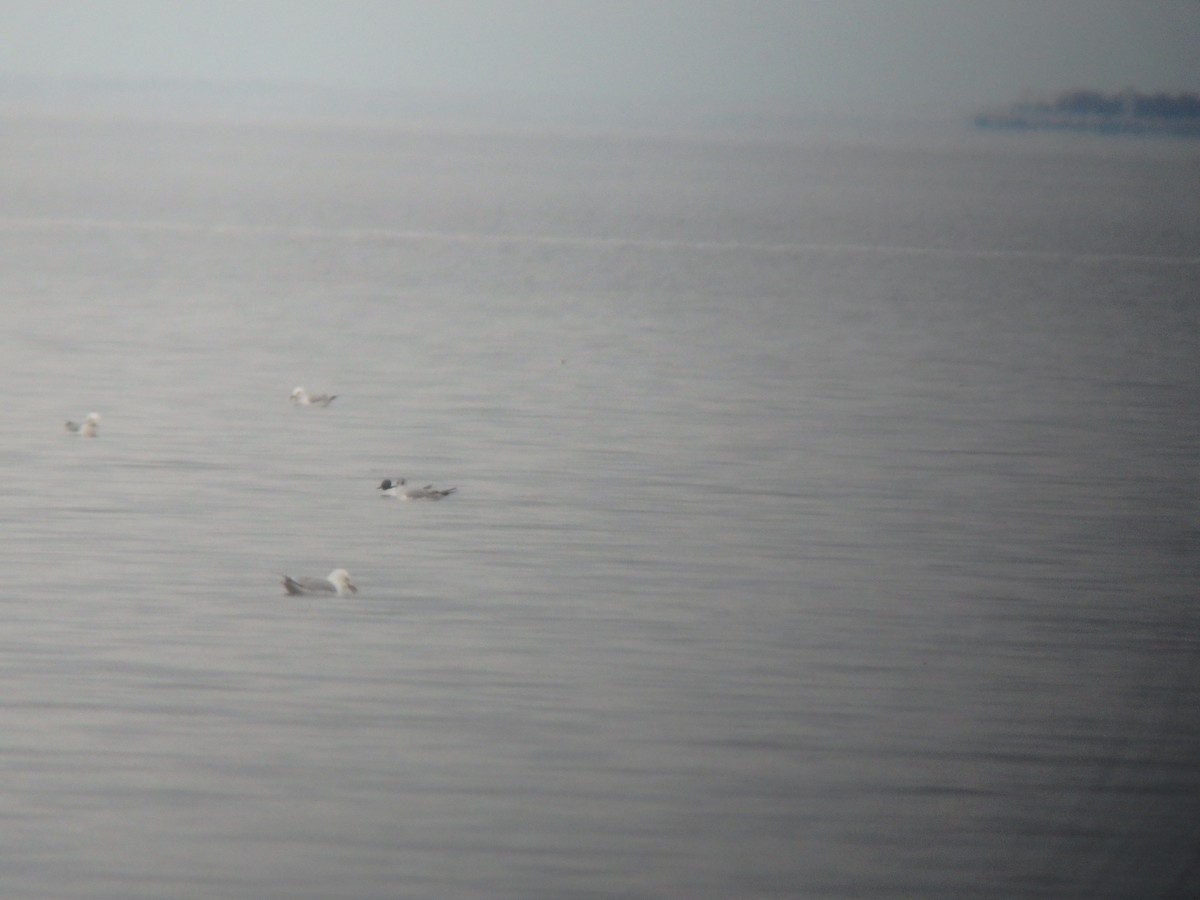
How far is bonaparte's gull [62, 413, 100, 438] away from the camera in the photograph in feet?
49.8

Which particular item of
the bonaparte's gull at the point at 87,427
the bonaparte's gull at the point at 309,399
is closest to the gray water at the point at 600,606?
the bonaparte's gull at the point at 87,427

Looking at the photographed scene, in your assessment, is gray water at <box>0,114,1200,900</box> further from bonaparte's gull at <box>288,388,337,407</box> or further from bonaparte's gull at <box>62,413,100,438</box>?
bonaparte's gull at <box>288,388,337,407</box>

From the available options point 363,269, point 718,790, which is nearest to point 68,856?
point 718,790

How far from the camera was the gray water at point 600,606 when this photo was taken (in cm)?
697

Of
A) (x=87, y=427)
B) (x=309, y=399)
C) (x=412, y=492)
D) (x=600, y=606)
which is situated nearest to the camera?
(x=600, y=606)

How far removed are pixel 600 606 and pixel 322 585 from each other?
4.99 ft

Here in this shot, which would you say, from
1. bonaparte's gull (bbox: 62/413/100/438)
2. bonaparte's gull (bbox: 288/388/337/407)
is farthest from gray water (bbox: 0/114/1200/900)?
bonaparte's gull (bbox: 288/388/337/407)

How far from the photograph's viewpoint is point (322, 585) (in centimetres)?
1037

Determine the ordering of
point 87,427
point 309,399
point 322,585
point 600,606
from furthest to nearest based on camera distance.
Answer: point 309,399 < point 87,427 < point 322,585 < point 600,606

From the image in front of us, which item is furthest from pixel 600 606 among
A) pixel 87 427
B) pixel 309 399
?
pixel 309 399

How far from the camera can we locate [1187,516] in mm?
12898

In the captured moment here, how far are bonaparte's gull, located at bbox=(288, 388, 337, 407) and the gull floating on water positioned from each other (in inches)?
263

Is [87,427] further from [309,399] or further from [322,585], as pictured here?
[322,585]

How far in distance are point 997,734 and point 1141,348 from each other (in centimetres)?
1549
